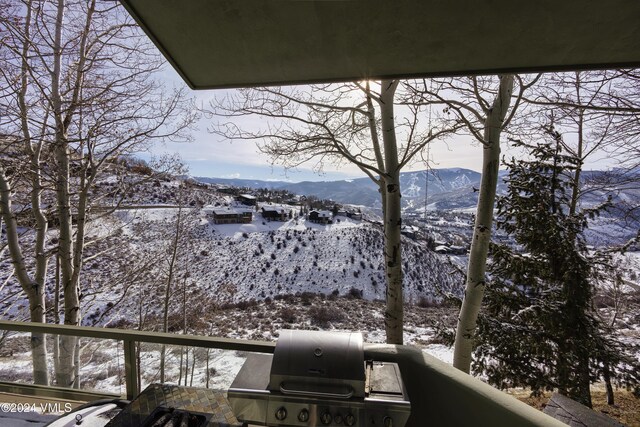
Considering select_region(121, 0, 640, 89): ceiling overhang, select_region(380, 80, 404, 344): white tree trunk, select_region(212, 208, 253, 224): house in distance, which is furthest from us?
select_region(212, 208, 253, 224): house in distance

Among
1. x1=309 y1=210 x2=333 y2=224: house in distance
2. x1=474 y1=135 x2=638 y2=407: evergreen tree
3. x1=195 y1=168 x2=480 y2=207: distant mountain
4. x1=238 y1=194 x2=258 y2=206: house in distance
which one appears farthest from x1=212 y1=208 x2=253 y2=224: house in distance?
x1=474 y1=135 x2=638 y2=407: evergreen tree

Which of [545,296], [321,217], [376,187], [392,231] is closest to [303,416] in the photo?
[392,231]

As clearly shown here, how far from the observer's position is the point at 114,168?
5457 millimetres

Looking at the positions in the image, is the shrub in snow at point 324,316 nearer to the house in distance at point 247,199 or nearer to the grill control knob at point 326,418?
the house in distance at point 247,199

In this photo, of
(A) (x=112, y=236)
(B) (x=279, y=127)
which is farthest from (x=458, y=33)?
(A) (x=112, y=236)

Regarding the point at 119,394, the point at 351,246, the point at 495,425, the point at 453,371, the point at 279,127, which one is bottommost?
the point at 351,246

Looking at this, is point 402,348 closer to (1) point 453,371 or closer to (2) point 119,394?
(1) point 453,371

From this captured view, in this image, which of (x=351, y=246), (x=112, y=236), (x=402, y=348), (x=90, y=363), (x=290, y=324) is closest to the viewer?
(x=402, y=348)

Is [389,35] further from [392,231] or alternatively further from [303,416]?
→ [392,231]

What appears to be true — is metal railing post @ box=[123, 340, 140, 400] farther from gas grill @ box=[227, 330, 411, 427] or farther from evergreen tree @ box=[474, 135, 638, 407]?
evergreen tree @ box=[474, 135, 638, 407]

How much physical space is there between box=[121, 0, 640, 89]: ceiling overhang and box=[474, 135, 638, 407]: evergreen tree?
3.80m

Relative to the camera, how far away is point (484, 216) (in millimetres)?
3320

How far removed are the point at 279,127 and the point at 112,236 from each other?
5.43 metres

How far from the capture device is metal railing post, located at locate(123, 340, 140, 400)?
1931 millimetres
